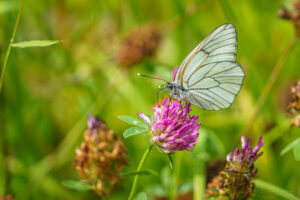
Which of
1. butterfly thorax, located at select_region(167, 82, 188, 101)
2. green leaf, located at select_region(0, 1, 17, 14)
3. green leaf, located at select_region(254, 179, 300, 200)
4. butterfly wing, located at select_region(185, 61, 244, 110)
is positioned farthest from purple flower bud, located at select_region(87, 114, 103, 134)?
green leaf, located at select_region(0, 1, 17, 14)

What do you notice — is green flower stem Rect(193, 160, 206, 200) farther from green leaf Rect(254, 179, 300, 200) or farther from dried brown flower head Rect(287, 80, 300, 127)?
A: dried brown flower head Rect(287, 80, 300, 127)

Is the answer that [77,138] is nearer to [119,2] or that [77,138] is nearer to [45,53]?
[45,53]

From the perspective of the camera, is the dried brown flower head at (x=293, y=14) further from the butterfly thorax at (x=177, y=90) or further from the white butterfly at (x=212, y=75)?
the butterfly thorax at (x=177, y=90)

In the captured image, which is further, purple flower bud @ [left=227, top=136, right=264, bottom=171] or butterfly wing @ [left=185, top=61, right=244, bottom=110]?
butterfly wing @ [left=185, top=61, right=244, bottom=110]

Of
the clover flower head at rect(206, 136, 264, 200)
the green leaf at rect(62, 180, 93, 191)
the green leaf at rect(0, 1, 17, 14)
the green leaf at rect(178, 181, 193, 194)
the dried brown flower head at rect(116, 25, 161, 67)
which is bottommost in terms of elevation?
the green leaf at rect(178, 181, 193, 194)

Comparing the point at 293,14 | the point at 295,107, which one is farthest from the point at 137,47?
the point at 295,107

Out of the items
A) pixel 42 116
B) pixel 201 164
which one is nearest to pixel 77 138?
pixel 42 116

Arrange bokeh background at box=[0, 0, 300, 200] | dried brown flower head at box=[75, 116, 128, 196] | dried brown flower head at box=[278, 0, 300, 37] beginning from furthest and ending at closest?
bokeh background at box=[0, 0, 300, 200] → dried brown flower head at box=[278, 0, 300, 37] → dried brown flower head at box=[75, 116, 128, 196]
